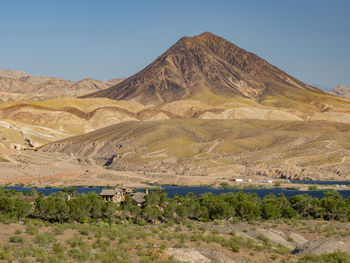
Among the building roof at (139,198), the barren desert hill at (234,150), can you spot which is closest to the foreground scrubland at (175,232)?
the building roof at (139,198)

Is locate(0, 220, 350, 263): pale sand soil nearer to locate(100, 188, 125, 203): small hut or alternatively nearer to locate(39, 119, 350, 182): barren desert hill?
locate(100, 188, 125, 203): small hut

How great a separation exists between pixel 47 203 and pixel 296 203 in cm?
3031

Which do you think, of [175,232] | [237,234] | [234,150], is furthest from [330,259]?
[234,150]

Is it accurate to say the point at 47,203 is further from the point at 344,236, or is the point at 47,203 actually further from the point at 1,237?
the point at 344,236

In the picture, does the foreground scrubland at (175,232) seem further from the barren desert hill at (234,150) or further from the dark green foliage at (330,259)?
the barren desert hill at (234,150)

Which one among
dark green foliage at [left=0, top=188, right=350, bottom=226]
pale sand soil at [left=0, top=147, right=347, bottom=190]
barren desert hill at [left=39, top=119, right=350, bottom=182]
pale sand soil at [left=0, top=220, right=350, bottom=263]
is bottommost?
pale sand soil at [left=0, top=220, right=350, bottom=263]

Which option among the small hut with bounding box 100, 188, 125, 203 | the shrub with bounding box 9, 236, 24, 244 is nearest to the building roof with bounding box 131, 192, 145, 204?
the small hut with bounding box 100, 188, 125, 203

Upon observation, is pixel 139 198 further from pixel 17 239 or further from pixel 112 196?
pixel 17 239

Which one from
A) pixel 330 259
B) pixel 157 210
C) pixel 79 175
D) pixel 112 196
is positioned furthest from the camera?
pixel 79 175

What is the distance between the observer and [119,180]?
123688 millimetres

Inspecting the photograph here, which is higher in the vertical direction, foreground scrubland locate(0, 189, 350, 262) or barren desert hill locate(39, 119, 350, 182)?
barren desert hill locate(39, 119, 350, 182)

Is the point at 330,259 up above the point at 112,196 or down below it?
below

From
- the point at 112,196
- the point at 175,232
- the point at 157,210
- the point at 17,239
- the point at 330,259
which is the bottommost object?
the point at 175,232

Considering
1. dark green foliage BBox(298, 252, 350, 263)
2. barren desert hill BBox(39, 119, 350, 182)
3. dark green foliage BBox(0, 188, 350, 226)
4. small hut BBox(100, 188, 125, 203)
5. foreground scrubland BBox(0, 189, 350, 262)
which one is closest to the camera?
dark green foliage BBox(298, 252, 350, 263)
